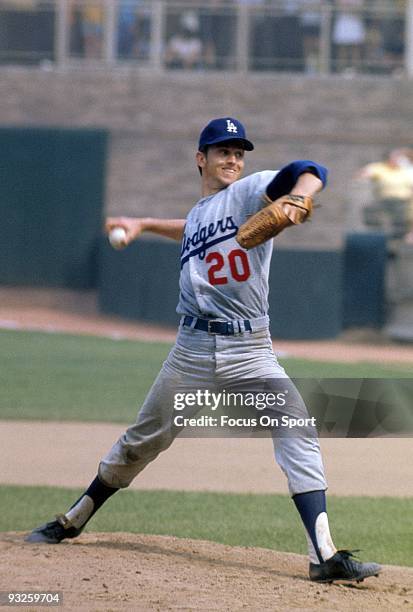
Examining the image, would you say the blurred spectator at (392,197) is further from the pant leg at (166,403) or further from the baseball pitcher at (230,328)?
the pant leg at (166,403)

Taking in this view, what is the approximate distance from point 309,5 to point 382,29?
4.78 feet

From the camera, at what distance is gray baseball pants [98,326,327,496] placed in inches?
181

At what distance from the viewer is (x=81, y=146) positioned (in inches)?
861

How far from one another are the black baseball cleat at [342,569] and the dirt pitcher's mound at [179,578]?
44 millimetres

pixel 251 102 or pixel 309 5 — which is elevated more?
pixel 309 5

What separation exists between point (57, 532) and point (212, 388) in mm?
1102

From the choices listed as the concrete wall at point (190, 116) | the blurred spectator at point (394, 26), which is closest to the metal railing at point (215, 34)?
the blurred spectator at point (394, 26)

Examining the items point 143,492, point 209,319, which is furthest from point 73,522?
point 143,492

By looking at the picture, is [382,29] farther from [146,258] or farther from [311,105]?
[146,258]

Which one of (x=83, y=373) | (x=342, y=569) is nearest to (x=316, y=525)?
(x=342, y=569)

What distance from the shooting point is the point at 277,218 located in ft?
13.4

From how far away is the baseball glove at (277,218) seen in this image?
4086 millimetres

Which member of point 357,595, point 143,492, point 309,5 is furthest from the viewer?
point 309,5

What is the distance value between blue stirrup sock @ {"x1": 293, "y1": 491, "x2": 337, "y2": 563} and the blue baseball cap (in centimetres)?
151
